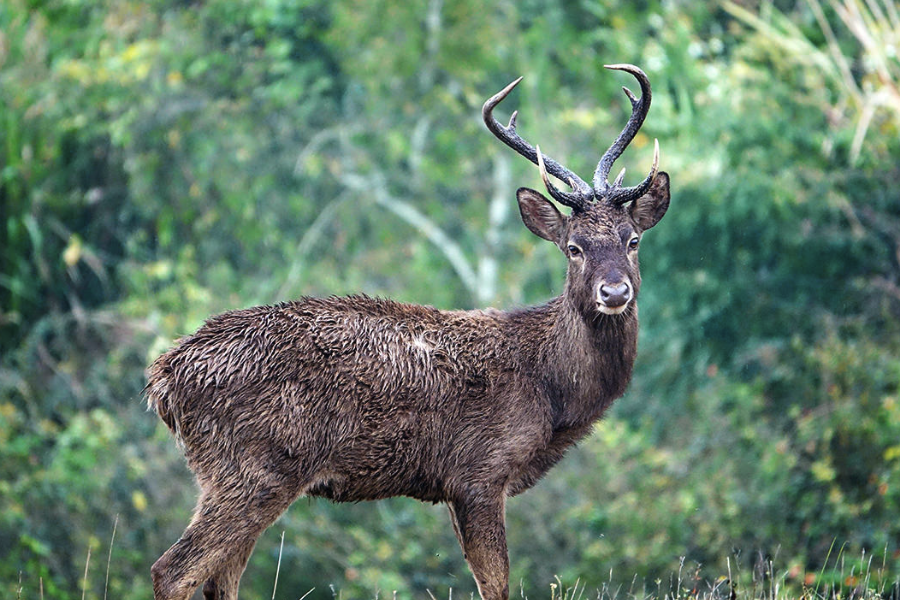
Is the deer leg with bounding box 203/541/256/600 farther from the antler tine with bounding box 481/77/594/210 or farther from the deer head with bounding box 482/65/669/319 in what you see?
the antler tine with bounding box 481/77/594/210

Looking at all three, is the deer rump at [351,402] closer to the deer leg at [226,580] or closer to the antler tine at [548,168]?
the deer leg at [226,580]

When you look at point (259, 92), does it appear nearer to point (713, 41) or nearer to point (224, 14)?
point (224, 14)

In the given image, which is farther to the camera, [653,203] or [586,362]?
[653,203]

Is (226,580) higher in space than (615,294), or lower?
lower

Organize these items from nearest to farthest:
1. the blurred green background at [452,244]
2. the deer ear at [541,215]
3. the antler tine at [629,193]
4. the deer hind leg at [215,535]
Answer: the deer hind leg at [215,535] < the antler tine at [629,193] < the deer ear at [541,215] < the blurred green background at [452,244]

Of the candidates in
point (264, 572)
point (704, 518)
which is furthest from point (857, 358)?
point (264, 572)

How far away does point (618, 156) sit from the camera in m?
7.20

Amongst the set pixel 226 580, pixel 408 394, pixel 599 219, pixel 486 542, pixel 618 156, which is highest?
pixel 618 156

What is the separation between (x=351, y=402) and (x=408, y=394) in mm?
336

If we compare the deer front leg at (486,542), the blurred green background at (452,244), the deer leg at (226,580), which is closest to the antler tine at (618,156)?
the deer front leg at (486,542)

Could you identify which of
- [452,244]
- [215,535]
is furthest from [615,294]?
[452,244]

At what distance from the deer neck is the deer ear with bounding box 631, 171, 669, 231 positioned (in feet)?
1.70

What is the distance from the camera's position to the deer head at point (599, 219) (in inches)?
269

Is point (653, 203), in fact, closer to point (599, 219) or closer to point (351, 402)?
point (599, 219)
